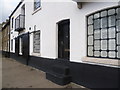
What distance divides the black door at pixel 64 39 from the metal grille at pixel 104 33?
180 cm

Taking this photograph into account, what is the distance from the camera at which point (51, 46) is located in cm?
923

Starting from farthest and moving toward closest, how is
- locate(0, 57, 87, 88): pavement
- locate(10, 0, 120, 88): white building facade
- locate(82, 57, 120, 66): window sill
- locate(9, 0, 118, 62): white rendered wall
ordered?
locate(0, 57, 87, 88): pavement, locate(9, 0, 118, 62): white rendered wall, locate(10, 0, 120, 88): white building facade, locate(82, 57, 120, 66): window sill

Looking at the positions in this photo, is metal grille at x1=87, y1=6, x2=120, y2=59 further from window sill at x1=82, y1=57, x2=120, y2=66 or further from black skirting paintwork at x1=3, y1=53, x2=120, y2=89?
black skirting paintwork at x1=3, y1=53, x2=120, y2=89

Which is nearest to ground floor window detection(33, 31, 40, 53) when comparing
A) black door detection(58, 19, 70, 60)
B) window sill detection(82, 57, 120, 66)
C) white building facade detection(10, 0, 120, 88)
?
white building facade detection(10, 0, 120, 88)

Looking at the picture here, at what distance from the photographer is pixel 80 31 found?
666 cm

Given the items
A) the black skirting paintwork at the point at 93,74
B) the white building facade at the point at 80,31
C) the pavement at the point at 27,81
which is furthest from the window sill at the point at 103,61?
the pavement at the point at 27,81

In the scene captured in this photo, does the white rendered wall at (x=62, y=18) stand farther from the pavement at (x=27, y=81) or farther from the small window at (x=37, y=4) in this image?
the pavement at (x=27, y=81)

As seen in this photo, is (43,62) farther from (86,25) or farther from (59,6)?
(86,25)

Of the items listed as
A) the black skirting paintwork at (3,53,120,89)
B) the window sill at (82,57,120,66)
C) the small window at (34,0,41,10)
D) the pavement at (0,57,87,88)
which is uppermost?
the small window at (34,0,41,10)

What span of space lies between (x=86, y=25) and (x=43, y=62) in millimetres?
4920

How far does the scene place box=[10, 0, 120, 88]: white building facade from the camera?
542 cm

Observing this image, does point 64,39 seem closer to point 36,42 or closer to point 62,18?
point 62,18

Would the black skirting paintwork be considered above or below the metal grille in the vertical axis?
below

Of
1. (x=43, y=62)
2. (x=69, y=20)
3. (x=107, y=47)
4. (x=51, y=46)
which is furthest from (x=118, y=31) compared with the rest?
(x=43, y=62)
